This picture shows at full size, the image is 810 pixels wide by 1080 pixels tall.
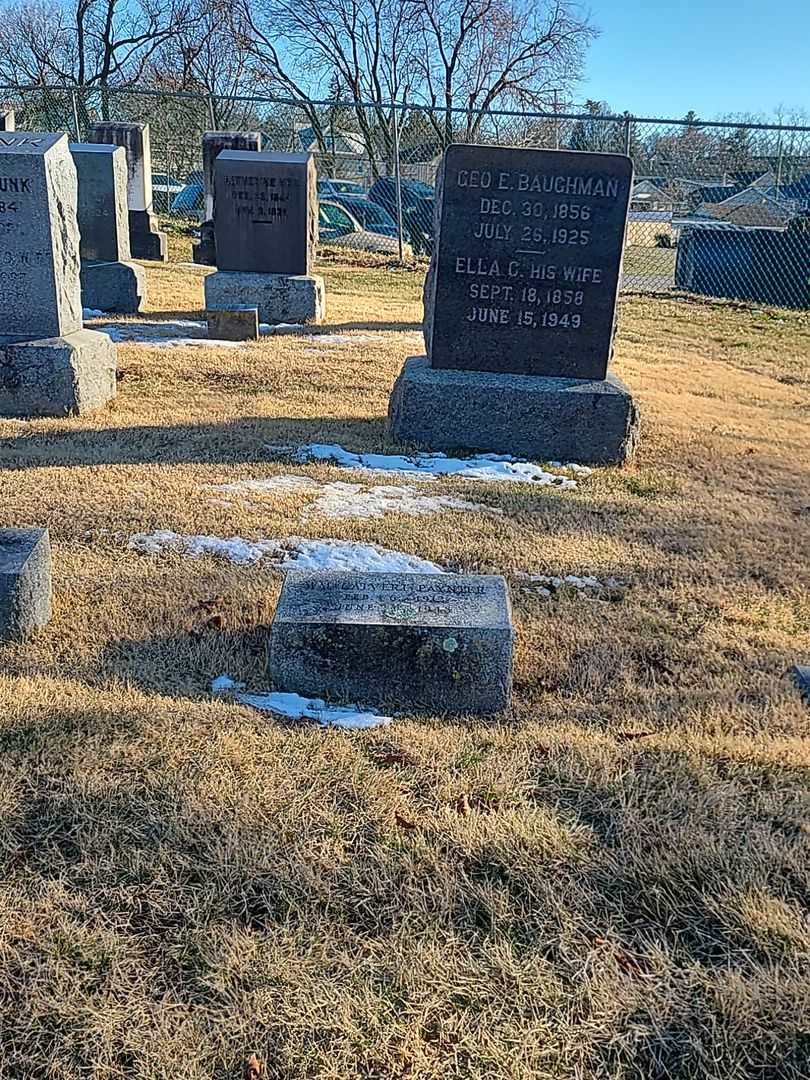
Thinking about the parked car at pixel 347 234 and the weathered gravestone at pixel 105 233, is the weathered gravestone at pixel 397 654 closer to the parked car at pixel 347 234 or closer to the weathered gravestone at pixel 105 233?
the weathered gravestone at pixel 105 233

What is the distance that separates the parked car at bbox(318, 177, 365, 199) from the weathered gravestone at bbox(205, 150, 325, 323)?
412 inches

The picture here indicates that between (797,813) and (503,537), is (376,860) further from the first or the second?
(503,537)

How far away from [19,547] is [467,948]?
207 cm

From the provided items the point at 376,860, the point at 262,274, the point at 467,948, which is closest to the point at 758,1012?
the point at 467,948

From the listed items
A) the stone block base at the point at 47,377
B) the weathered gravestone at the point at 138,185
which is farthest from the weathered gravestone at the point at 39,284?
the weathered gravestone at the point at 138,185

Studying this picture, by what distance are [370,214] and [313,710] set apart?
1864cm

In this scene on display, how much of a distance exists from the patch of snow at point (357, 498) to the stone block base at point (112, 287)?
6096 millimetres

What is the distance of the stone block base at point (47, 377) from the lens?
19.3 feet

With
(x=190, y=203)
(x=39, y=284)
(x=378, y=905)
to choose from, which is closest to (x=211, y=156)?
(x=190, y=203)

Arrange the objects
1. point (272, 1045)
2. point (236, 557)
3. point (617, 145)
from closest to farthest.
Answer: point (272, 1045) < point (236, 557) < point (617, 145)

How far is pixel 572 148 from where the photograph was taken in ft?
57.2

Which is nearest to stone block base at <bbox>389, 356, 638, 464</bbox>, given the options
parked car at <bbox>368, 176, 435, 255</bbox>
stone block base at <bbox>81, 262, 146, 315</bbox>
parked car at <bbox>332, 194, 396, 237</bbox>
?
stone block base at <bbox>81, 262, 146, 315</bbox>

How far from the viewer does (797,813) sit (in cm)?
228

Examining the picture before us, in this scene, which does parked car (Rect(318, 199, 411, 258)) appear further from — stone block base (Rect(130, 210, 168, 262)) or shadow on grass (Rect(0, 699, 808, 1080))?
shadow on grass (Rect(0, 699, 808, 1080))
